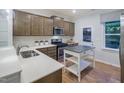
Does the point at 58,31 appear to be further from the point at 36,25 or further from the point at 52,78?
the point at 52,78

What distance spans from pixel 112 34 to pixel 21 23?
338cm

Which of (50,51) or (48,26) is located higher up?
(48,26)

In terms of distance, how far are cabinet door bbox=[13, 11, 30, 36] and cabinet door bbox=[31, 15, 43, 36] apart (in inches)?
6.1

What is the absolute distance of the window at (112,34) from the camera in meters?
3.20

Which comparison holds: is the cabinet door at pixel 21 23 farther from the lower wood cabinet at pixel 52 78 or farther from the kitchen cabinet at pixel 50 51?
the lower wood cabinet at pixel 52 78

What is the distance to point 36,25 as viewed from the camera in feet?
9.96

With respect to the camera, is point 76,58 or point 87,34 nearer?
point 76,58

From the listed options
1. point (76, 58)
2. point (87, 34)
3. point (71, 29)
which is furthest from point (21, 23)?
point (87, 34)

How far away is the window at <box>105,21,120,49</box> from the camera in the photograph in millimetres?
3197

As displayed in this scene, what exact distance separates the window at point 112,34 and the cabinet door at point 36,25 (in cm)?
268
